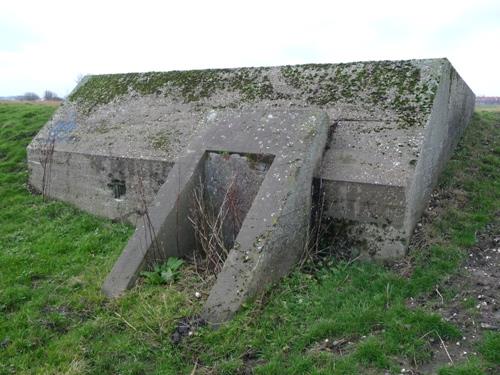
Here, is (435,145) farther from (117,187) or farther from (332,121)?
(117,187)

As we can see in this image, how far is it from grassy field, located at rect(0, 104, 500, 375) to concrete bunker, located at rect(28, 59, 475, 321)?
30 cm

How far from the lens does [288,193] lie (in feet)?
16.4

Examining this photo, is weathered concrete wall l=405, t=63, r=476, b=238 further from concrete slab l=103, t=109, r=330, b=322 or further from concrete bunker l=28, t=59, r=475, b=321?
concrete slab l=103, t=109, r=330, b=322

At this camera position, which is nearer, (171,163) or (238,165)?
(238,165)

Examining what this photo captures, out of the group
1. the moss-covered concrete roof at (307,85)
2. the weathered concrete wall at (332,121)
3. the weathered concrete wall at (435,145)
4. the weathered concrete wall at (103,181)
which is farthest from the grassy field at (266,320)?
the moss-covered concrete roof at (307,85)

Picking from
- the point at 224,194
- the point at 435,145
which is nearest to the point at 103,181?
the point at 224,194

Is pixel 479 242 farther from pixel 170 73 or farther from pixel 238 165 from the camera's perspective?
pixel 170 73

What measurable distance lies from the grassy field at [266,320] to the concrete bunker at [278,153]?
30cm

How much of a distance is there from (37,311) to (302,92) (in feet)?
15.6

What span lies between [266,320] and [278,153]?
2075 millimetres

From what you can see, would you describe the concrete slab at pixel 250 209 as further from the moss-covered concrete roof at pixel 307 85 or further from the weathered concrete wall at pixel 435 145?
the weathered concrete wall at pixel 435 145

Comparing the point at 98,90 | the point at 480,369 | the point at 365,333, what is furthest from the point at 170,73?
the point at 480,369

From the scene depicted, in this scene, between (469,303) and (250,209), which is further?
(250,209)

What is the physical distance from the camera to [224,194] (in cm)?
591
